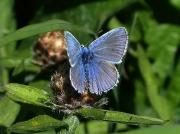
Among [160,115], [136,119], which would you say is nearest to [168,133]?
[136,119]

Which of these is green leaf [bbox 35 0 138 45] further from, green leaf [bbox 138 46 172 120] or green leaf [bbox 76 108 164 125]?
green leaf [bbox 76 108 164 125]

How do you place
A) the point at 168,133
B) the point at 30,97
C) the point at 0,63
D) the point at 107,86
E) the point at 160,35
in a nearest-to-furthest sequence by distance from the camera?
the point at 107,86, the point at 30,97, the point at 168,133, the point at 0,63, the point at 160,35

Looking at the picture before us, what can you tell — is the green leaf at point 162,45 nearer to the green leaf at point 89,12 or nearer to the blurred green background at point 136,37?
the blurred green background at point 136,37

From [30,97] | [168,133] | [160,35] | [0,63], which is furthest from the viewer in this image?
[160,35]

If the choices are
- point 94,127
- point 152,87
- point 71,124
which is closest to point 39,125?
point 71,124

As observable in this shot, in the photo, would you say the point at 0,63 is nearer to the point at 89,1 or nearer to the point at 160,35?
the point at 89,1

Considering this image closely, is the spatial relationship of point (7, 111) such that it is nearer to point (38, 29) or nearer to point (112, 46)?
point (38, 29)

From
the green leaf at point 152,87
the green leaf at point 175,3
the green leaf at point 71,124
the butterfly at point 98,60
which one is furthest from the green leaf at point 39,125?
the green leaf at point 175,3
